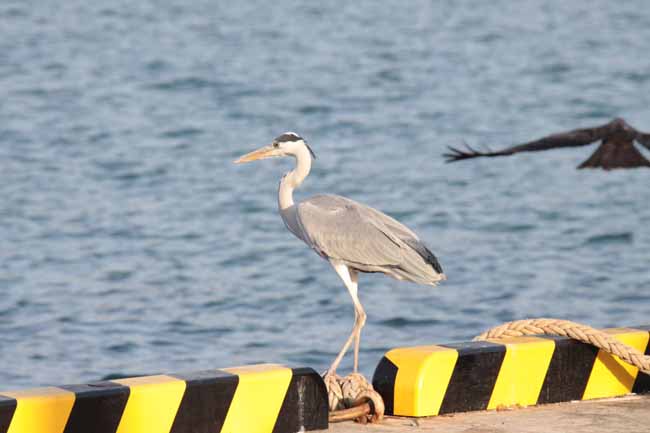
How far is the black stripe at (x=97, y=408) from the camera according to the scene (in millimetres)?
4797

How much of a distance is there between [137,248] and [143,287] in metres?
1.45

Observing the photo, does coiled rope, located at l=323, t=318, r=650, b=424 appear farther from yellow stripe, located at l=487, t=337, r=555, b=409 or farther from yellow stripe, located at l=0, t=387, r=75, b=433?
yellow stripe, located at l=0, t=387, r=75, b=433

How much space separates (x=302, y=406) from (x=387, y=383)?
0.46 metres

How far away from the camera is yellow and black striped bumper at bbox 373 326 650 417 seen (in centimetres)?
550

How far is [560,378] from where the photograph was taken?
581 cm

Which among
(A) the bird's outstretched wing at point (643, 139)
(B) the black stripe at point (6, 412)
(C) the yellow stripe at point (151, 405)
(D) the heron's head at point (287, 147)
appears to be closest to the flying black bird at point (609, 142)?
(A) the bird's outstretched wing at point (643, 139)

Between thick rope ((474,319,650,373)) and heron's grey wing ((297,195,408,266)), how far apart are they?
0.69 meters

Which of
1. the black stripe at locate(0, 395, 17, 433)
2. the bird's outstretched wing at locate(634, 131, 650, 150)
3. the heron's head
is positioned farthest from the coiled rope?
the bird's outstretched wing at locate(634, 131, 650, 150)

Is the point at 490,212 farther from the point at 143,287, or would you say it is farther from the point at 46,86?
the point at 46,86

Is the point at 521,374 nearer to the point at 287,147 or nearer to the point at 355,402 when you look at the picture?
the point at 355,402

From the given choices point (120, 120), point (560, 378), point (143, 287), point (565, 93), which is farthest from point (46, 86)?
point (560, 378)

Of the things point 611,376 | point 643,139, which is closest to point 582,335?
point 611,376

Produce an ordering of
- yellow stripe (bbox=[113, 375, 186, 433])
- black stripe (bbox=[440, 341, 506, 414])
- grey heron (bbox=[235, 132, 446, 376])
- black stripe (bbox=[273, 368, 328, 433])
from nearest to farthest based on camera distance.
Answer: yellow stripe (bbox=[113, 375, 186, 433]) → black stripe (bbox=[273, 368, 328, 433]) → black stripe (bbox=[440, 341, 506, 414]) → grey heron (bbox=[235, 132, 446, 376])

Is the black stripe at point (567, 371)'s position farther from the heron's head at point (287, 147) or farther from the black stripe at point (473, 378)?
the heron's head at point (287, 147)
